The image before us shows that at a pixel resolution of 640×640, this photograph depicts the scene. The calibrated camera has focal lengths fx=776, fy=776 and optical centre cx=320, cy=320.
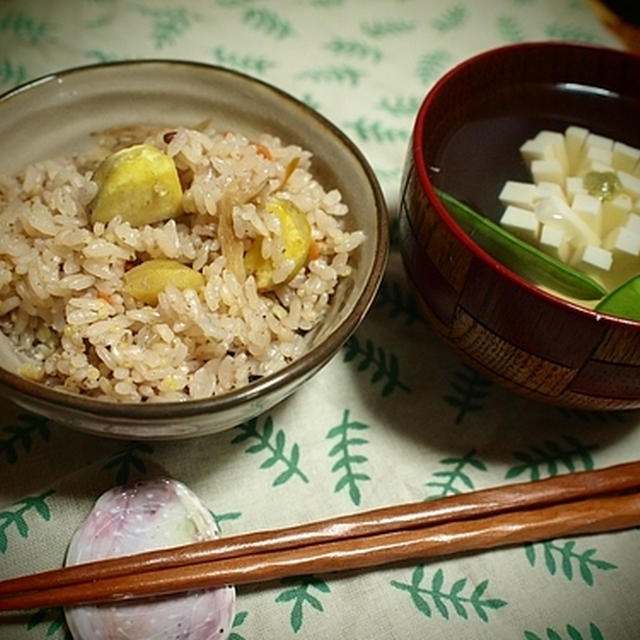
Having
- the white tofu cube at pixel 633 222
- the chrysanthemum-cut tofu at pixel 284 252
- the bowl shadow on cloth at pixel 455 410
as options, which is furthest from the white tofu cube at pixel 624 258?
the chrysanthemum-cut tofu at pixel 284 252

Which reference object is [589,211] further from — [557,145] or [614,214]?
[557,145]

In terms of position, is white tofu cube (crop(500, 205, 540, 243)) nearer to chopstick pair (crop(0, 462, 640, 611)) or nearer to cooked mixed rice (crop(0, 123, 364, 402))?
cooked mixed rice (crop(0, 123, 364, 402))

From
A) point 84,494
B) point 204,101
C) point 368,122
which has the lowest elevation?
point 84,494

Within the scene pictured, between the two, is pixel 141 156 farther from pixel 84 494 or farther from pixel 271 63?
pixel 271 63

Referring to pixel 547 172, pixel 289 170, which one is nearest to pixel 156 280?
pixel 289 170

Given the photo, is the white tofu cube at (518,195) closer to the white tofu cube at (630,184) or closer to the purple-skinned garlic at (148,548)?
the white tofu cube at (630,184)

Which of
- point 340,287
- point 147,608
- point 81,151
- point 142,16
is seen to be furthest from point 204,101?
point 147,608
